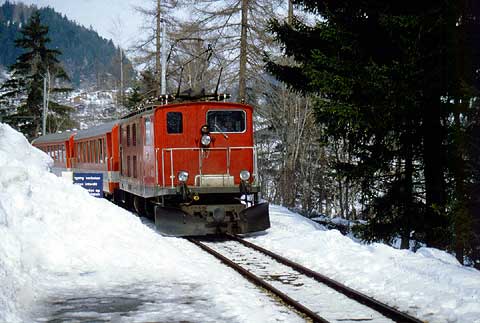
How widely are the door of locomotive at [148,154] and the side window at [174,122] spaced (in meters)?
0.43

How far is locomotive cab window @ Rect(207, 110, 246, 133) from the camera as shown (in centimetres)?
1399

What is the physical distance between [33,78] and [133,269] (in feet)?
134

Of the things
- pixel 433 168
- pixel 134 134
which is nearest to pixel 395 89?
pixel 433 168

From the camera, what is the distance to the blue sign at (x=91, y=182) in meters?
17.0

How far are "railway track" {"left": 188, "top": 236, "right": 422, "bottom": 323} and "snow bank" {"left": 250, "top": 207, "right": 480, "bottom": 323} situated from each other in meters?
0.30

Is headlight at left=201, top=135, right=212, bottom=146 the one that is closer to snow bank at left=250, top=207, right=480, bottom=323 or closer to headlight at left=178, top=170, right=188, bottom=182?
headlight at left=178, top=170, right=188, bottom=182

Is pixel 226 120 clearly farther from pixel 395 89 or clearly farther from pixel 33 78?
pixel 33 78

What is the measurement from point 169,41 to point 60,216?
65.0 feet

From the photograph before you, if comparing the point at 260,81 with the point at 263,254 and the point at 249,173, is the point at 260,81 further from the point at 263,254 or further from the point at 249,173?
the point at 263,254

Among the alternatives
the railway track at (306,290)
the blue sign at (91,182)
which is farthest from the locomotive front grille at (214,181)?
the blue sign at (91,182)

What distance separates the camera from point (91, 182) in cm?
1720

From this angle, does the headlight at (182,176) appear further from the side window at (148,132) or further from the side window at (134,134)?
the side window at (134,134)

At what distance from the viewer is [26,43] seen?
153ft

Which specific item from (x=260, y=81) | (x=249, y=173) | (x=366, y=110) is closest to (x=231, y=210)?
(x=249, y=173)
